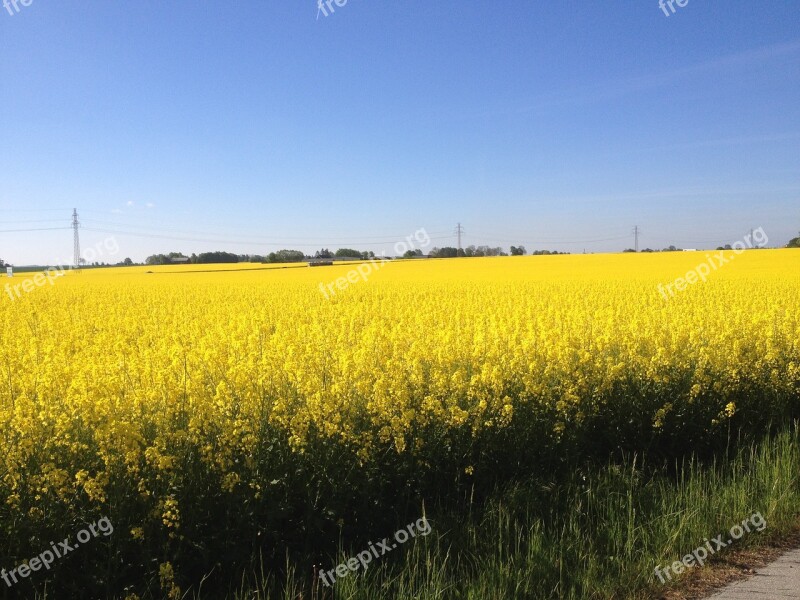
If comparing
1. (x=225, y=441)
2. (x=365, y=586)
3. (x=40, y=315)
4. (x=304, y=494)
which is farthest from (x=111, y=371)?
(x=40, y=315)

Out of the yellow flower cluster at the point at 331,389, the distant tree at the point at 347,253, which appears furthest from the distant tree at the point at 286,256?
the yellow flower cluster at the point at 331,389

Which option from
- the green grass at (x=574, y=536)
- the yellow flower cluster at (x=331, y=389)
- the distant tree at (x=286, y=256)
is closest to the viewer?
the green grass at (x=574, y=536)

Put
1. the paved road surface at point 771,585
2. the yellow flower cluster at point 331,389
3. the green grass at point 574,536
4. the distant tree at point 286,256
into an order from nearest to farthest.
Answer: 1. the paved road surface at point 771,585
2. the green grass at point 574,536
3. the yellow flower cluster at point 331,389
4. the distant tree at point 286,256

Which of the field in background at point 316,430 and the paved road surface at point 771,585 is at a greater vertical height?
the field in background at point 316,430

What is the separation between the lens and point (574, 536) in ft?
14.7

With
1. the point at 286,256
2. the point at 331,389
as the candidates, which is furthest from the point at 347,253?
the point at 331,389

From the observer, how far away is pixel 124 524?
3.79 metres

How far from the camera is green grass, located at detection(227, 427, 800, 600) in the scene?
3.75m

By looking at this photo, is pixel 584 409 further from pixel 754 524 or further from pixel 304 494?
pixel 304 494

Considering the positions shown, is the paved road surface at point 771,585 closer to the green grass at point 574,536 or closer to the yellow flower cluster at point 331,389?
the green grass at point 574,536

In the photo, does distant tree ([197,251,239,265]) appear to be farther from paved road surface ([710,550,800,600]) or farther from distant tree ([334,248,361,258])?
paved road surface ([710,550,800,600])

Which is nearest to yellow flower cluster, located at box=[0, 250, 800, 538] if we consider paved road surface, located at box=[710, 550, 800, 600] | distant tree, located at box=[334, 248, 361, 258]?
paved road surface, located at box=[710, 550, 800, 600]

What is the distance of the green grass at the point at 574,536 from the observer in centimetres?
375

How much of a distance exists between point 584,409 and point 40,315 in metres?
15.6
